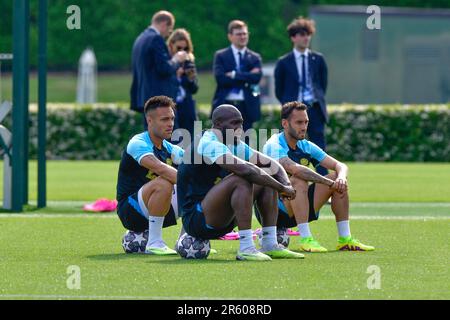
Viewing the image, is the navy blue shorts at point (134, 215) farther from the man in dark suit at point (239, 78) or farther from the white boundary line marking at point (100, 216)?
the man in dark suit at point (239, 78)

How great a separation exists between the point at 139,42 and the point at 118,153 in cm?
1342

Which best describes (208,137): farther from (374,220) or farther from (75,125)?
(75,125)

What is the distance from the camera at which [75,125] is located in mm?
29922

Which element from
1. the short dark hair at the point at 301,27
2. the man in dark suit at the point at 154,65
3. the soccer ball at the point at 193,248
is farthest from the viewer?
the short dark hair at the point at 301,27

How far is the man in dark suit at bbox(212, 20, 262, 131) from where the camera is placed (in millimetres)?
17647

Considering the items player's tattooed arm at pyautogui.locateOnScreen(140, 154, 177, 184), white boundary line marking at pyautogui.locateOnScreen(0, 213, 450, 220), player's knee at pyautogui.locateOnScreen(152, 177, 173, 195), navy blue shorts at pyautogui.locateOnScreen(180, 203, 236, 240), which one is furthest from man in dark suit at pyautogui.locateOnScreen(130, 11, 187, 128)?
navy blue shorts at pyautogui.locateOnScreen(180, 203, 236, 240)

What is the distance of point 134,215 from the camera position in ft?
39.2

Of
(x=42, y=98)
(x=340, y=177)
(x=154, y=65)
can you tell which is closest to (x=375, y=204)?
(x=154, y=65)

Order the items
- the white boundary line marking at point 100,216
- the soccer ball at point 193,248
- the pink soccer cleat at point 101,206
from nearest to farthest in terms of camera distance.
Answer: the soccer ball at point 193,248
the white boundary line marking at point 100,216
the pink soccer cleat at point 101,206

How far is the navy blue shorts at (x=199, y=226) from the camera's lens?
36.7 ft

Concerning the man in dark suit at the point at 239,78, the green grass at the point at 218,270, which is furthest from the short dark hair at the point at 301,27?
the green grass at the point at 218,270

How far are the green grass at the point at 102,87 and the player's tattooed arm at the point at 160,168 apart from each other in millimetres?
51635

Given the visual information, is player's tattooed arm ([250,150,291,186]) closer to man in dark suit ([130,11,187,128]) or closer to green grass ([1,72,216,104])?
man in dark suit ([130,11,187,128])

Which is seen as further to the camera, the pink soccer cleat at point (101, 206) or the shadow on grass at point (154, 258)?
the pink soccer cleat at point (101, 206)
